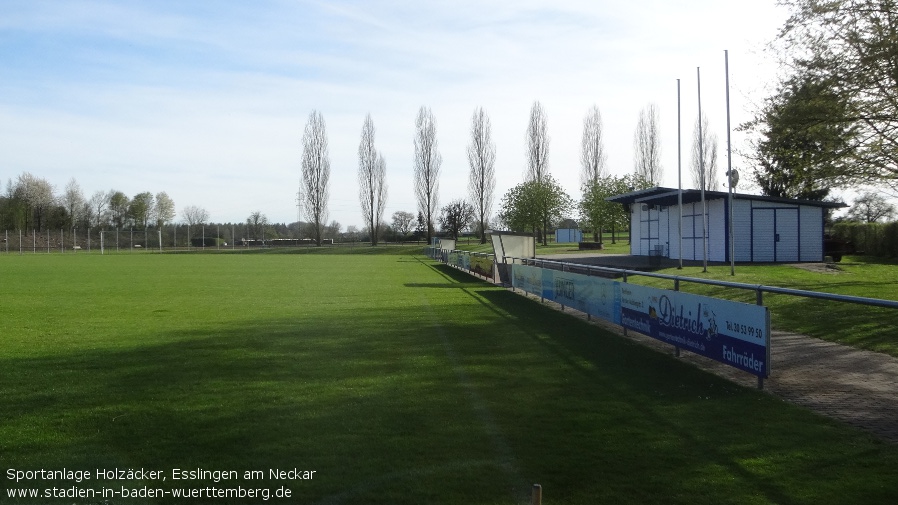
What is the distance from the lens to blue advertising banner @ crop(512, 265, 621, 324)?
1330 cm

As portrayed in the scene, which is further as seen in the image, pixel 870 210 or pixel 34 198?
pixel 34 198

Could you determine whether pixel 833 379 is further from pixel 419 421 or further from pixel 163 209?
pixel 163 209

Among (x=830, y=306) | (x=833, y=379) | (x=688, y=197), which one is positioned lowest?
(x=833, y=379)

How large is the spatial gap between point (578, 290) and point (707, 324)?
6.39 m

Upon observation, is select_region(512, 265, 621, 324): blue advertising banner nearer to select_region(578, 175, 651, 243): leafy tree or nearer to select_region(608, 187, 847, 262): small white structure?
select_region(608, 187, 847, 262): small white structure

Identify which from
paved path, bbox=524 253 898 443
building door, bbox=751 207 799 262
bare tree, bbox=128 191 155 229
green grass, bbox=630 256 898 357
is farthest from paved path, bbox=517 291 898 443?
bare tree, bbox=128 191 155 229

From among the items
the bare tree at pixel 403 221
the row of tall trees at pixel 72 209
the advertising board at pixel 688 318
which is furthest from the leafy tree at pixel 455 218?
the advertising board at pixel 688 318

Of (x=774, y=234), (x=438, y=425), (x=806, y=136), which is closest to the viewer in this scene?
(x=438, y=425)

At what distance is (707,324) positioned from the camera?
913 centimetres

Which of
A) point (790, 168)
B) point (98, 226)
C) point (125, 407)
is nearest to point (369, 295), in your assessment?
point (790, 168)

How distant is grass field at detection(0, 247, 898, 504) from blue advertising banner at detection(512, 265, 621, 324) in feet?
2.28

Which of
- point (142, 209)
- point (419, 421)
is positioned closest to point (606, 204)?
point (419, 421)

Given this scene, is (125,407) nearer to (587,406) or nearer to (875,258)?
(587,406)

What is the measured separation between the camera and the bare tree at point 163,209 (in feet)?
383
